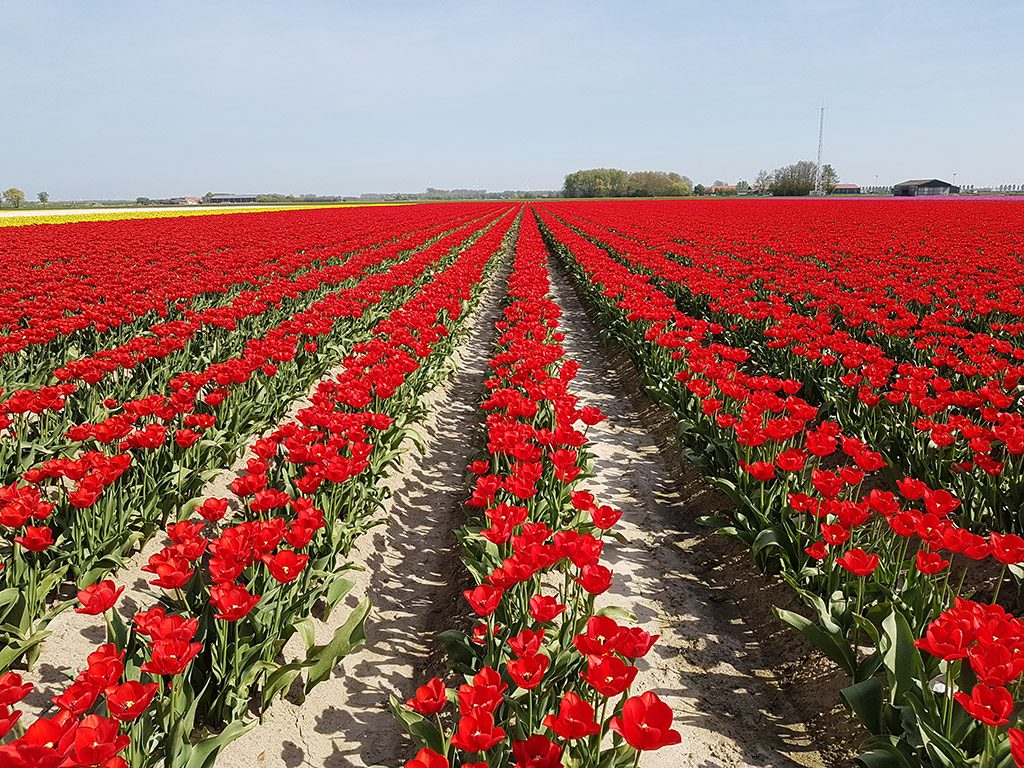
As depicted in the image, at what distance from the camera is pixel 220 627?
287 cm

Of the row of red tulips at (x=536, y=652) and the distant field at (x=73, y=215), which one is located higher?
the distant field at (x=73, y=215)

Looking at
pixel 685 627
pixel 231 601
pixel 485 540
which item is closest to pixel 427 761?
pixel 231 601

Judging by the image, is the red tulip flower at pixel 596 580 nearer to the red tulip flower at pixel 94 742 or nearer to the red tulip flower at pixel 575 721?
the red tulip flower at pixel 575 721

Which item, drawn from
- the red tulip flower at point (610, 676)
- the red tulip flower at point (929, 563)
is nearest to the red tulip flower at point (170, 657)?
the red tulip flower at point (610, 676)

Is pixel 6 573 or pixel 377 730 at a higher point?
pixel 6 573

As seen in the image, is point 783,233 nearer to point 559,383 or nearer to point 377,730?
point 559,383

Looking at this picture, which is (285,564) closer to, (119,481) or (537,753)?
(537,753)

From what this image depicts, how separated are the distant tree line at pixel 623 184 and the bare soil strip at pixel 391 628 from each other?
127475 millimetres

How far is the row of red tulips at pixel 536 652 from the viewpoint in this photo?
202 centimetres

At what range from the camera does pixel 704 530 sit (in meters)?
5.40

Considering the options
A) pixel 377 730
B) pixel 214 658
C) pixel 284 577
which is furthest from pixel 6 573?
pixel 377 730

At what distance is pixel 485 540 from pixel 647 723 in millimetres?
2293

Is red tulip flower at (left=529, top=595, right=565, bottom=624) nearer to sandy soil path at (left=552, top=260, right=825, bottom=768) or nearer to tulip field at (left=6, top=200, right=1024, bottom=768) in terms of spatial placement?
tulip field at (left=6, top=200, right=1024, bottom=768)

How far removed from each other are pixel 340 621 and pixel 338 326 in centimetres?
651
